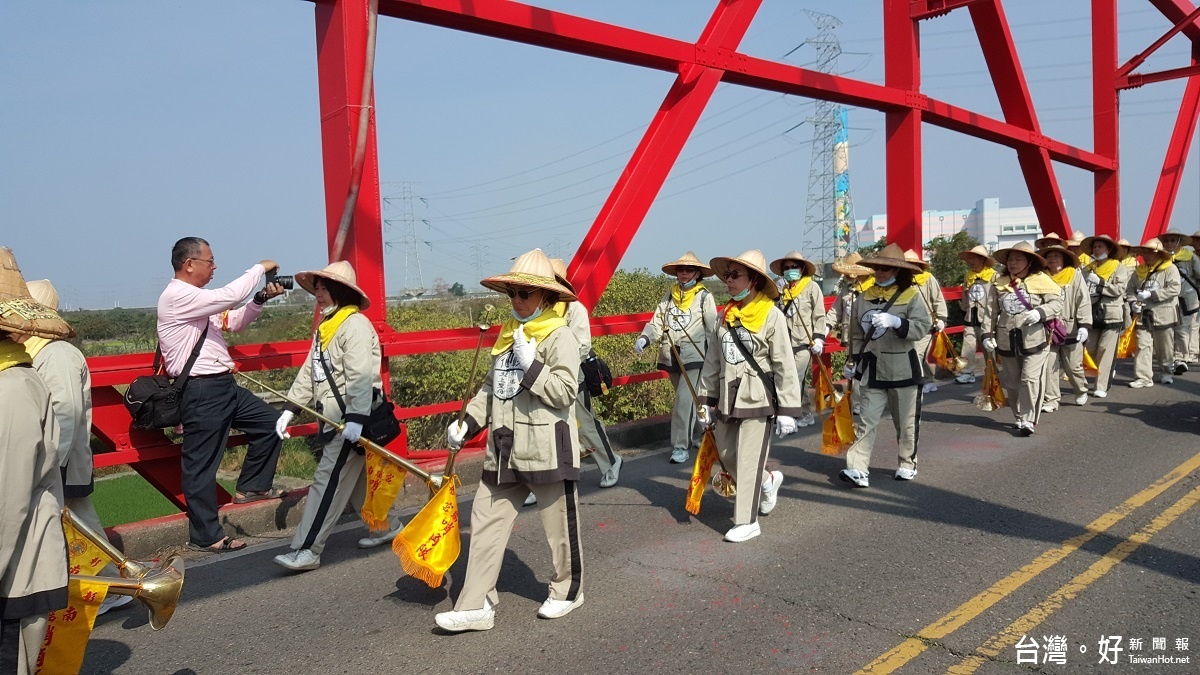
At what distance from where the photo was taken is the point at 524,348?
3.99 meters

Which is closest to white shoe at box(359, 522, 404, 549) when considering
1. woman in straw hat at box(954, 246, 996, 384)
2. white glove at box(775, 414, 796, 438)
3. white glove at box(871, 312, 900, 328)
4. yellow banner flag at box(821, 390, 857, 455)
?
white glove at box(775, 414, 796, 438)

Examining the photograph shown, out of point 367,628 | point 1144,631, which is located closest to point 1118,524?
point 1144,631

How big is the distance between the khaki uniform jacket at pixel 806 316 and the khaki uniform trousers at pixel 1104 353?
4.01 metres

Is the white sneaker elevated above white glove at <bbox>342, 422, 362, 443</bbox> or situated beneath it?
situated beneath

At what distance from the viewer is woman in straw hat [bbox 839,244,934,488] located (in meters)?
6.55

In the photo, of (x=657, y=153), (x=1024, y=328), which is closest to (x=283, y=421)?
(x=657, y=153)

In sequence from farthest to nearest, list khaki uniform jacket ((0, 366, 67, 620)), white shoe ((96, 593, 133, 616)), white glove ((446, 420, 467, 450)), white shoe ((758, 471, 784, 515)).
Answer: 1. white shoe ((758, 471, 784, 515))
2. white shoe ((96, 593, 133, 616))
3. white glove ((446, 420, 467, 450))
4. khaki uniform jacket ((0, 366, 67, 620))

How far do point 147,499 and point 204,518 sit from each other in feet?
28.7

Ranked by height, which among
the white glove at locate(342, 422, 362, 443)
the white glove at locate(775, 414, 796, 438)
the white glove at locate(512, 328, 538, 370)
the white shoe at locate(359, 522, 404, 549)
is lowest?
the white shoe at locate(359, 522, 404, 549)

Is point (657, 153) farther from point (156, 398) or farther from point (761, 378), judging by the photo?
point (156, 398)

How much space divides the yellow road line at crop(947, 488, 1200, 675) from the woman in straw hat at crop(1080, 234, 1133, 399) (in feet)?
16.9

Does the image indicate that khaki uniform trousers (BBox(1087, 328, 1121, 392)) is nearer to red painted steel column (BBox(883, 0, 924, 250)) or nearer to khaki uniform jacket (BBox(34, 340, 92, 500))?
red painted steel column (BBox(883, 0, 924, 250))

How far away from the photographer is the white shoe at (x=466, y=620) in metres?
3.94

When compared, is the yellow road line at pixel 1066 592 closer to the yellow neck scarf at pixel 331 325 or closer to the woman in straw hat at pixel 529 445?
the woman in straw hat at pixel 529 445
